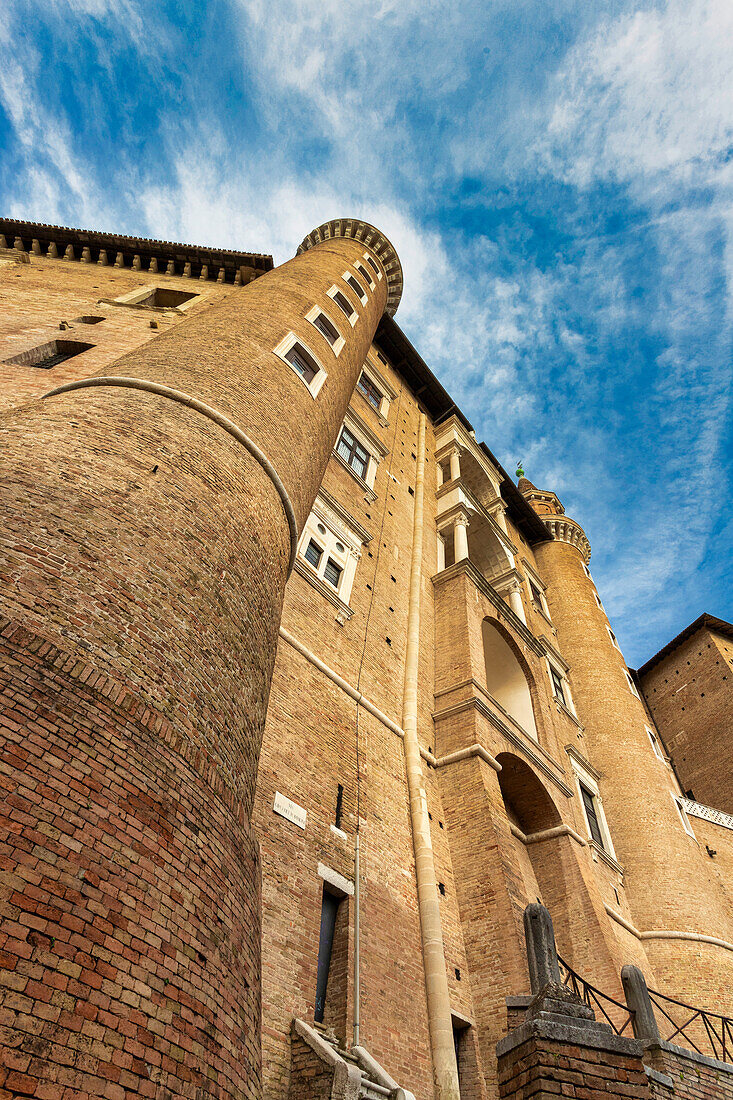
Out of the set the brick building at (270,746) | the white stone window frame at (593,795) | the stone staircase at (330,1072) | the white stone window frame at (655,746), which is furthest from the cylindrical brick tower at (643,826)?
the stone staircase at (330,1072)

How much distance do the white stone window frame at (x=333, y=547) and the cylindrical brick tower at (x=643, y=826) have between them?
430 inches

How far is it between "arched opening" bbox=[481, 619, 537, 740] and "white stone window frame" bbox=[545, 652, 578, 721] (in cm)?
192

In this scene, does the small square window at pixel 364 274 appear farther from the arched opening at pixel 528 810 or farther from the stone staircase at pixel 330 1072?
the stone staircase at pixel 330 1072

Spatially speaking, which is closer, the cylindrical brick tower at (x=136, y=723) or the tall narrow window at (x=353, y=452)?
the cylindrical brick tower at (x=136, y=723)

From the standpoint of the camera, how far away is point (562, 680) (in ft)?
74.1

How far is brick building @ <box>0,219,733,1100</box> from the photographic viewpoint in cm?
363

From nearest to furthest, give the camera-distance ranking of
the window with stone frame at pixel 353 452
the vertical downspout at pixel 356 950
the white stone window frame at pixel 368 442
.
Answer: the vertical downspout at pixel 356 950 → the window with stone frame at pixel 353 452 → the white stone window frame at pixel 368 442

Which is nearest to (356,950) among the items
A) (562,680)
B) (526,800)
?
(526,800)

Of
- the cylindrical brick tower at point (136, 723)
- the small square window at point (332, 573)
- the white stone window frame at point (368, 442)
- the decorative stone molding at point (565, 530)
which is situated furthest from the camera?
the decorative stone molding at point (565, 530)

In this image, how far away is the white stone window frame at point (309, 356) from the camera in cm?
1077

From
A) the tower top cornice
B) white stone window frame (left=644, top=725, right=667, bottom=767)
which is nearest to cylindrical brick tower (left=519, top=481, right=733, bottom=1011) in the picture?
white stone window frame (left=644, top=725, right=667, bottom=767)

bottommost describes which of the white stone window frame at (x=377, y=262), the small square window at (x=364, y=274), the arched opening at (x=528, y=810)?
the arched opening at (x=528, y=810)

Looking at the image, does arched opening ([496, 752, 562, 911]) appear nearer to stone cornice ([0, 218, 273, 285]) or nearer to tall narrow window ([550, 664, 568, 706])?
tall narrow window ([550, 664, 568, 706])

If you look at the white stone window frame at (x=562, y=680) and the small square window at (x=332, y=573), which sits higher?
the white stone window frame at (x=562, y=680)
